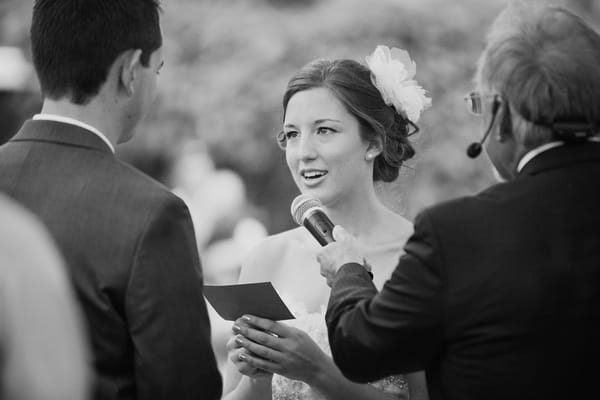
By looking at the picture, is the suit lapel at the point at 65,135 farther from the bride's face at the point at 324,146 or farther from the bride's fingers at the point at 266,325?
the bride's face at the point at 324,146

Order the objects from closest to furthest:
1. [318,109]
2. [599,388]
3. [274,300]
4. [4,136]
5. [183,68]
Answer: [599,388], [274,300], [318,109], [183,68], [4,136]

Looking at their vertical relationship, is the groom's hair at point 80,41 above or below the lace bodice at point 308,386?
above

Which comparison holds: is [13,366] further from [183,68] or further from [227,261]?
[183,68]

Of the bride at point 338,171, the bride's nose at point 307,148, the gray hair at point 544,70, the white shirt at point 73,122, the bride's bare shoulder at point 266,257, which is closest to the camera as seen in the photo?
the gray hair at point 544,70

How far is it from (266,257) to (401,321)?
1.76 meters

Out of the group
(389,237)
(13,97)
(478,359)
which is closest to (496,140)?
(478,359)

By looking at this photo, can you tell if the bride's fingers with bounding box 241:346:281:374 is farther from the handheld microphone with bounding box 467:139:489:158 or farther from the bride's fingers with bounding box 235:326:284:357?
the handheld microphone with bounding box 467:139:489:158

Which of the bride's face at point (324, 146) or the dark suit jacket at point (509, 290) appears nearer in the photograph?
the dark suit jacket at point (509, 290)

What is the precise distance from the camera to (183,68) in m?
11.0

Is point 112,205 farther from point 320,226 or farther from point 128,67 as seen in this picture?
point 320,226

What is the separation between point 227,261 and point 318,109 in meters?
3.91

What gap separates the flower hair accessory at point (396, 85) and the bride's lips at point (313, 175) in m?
0.50

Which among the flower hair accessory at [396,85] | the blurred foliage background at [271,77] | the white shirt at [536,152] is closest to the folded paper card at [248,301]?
the white shirt at [536,152]

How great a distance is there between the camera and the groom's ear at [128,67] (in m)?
3.05
